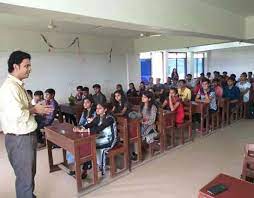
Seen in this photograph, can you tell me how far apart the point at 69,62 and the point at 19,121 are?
5.27 meters

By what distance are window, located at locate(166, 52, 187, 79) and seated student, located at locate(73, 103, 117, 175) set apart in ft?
26.3

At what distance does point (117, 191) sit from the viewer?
2812 millimetres

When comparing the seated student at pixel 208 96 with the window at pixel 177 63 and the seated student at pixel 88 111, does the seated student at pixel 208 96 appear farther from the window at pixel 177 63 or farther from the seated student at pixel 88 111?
the window at pixel 177 63

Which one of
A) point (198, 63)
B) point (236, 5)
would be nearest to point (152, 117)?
point (236, 5)

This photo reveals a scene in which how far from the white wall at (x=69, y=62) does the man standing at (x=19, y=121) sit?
424 cm

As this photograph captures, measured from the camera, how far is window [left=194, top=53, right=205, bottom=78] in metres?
13.0

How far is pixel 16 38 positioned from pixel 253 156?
574 cm

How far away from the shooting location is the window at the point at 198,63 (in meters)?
13.0

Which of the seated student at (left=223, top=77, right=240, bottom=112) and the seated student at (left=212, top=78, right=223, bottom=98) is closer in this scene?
the seated student at (left=212, top=78, right=223, bottom=98)

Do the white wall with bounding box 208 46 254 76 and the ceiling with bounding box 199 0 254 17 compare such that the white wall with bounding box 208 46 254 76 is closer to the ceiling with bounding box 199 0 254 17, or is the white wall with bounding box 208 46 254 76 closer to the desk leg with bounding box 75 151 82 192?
the ceiling with bounding box 199 0 254 17

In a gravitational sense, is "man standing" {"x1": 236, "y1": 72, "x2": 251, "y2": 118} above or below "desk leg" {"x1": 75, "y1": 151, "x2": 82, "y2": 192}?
above

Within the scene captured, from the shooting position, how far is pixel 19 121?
75.7 inches

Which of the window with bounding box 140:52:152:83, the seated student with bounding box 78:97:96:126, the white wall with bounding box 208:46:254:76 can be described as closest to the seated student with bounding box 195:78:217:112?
the seated student with bounding box 78:97:96:126

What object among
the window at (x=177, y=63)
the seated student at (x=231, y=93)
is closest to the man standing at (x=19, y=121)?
the seated student at (x=231, y=93)
